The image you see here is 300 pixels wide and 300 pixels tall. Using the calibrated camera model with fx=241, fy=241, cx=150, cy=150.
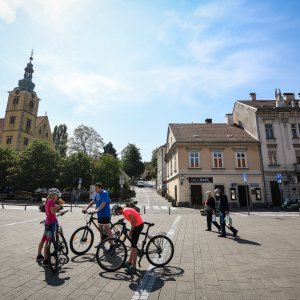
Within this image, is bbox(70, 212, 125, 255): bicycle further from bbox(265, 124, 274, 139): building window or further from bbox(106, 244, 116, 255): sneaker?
bbox(265, 124, 274, 139): building window

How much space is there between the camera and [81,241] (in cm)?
722

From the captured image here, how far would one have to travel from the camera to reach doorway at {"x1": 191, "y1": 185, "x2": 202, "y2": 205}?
29.6m

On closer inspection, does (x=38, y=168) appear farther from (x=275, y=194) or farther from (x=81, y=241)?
(x=275, y=194)

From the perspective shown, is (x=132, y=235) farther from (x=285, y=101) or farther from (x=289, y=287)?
(x=285, y=101)

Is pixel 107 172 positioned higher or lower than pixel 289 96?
lower

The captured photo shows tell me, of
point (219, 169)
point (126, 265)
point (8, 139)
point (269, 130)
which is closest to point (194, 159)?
point (219, 169)

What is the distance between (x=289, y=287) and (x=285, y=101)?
113ft

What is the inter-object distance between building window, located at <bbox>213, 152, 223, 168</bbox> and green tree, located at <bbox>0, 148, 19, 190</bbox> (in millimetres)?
27012

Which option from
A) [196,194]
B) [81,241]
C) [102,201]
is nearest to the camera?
[81,241]

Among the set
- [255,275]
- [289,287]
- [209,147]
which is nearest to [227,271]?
[255,275]

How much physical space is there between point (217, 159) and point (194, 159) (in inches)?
114

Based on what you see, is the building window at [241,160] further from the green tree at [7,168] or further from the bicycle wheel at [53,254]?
the green tree at [7,168]

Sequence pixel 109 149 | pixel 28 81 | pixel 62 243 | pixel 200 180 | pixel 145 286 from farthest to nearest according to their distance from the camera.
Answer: pixel 109 149
pixel 28 81
pixel 200 180
pixel 62 243
pixel 145 286

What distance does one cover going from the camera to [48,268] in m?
5.83
